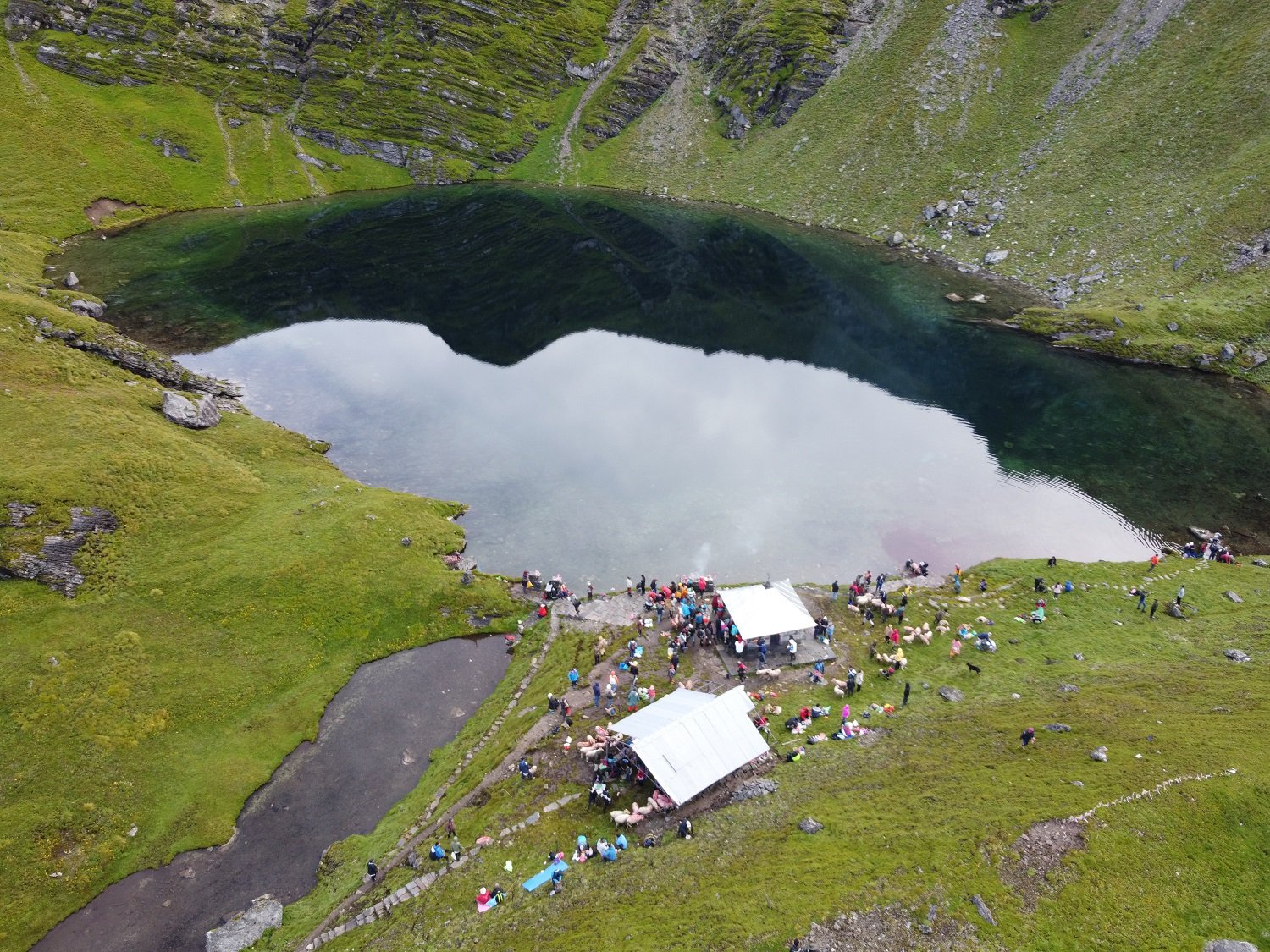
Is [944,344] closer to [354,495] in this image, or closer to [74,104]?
[354,495]

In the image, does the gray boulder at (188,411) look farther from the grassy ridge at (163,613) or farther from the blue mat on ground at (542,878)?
the blue mat on ground at (542,878)

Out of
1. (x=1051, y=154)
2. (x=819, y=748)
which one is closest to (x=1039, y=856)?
(x=819, y=748)

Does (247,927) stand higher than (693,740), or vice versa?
(693,740)

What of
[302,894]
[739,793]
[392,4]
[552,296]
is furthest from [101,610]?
[392,4]

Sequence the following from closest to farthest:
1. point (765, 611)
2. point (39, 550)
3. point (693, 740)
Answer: point (693, 740) < point (39, 550) < point (765, 611)

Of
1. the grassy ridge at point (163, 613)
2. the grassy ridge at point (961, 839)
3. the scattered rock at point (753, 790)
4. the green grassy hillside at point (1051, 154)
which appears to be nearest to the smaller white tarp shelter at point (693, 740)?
the scattered rock at point (753, 790)

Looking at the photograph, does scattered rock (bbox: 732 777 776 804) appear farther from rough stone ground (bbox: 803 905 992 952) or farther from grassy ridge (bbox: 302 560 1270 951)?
rough stone ground (bbox: 803 905 992 952)

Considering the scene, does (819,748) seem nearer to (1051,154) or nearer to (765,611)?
(765,611)

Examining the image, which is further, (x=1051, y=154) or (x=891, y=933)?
(x=1051, y=154)
